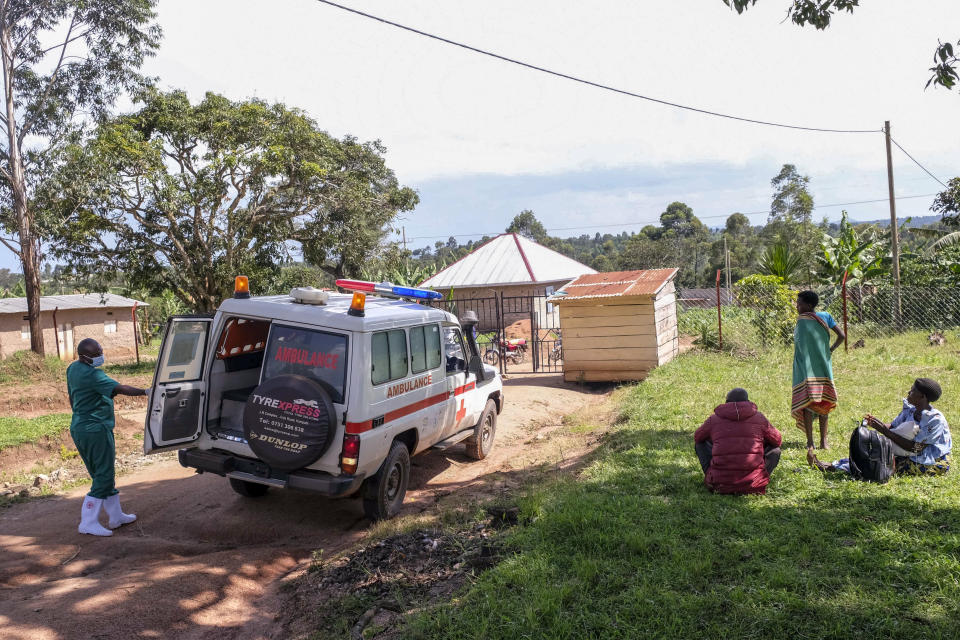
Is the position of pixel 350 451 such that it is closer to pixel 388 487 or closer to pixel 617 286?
pixel 388 487

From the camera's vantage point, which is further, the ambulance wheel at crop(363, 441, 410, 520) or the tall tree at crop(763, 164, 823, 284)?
the tall tree at crop(763, 164, 823, 284)

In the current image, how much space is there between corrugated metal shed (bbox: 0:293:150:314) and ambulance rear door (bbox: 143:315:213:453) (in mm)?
23072

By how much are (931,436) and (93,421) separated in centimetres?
766

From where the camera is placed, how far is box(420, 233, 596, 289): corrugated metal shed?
30.6 m

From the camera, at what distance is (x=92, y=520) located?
5.76 metres

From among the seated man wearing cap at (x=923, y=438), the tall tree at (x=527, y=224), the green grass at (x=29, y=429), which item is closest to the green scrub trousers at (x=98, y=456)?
the green grass at (x=29, y=429)

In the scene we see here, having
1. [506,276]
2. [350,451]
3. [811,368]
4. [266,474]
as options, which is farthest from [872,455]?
[506,276]

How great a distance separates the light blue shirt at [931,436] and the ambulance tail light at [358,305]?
5.00 metres

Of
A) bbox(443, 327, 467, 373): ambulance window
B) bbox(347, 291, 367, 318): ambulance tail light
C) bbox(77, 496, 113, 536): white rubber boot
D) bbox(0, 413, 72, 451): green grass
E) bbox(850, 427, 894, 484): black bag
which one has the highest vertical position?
bbox(347, 291, 367, 318): ambulance tail light

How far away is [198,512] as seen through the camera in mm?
6449

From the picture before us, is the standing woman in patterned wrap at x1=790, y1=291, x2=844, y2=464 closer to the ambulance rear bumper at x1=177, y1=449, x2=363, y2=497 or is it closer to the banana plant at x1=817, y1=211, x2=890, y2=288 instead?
the ambulance rear bumper at x1=177, y1=449, x2=363, y2=497

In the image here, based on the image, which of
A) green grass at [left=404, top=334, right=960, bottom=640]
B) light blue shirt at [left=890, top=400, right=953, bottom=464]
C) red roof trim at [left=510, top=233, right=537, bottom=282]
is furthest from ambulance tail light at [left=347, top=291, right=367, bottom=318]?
red roof trim at [left=510, top=233, right=537, bottom=282]

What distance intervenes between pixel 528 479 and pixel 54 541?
15.2ft

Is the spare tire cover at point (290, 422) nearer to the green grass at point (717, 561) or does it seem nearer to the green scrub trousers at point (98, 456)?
the green scrub trousers at point (98, 456)
